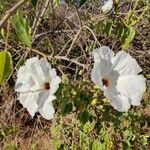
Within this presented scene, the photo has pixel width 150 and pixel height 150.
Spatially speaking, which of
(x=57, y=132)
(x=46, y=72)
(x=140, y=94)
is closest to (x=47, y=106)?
(x=46, y=72)

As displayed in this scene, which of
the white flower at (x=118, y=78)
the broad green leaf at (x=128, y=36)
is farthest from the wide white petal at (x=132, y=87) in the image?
the broad green leaf at (x=128, y=36)

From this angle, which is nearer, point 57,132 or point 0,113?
point 57,132

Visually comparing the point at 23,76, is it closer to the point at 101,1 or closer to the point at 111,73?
the point at 111,73

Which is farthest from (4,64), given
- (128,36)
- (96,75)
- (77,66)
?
(77,66)

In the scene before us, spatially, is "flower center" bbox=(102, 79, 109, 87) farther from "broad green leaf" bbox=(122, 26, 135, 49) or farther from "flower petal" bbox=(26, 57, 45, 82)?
"broad green leaf" bbox=(122, 26, 135, 49)

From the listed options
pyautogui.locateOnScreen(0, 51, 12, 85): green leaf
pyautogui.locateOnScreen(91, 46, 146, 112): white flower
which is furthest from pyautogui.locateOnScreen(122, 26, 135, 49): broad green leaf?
pyautogui.locateOnScreen(0, 51, 12, 85): green leaf

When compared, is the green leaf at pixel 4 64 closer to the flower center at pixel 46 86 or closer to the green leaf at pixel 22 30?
the flower center at pixel 46 86
